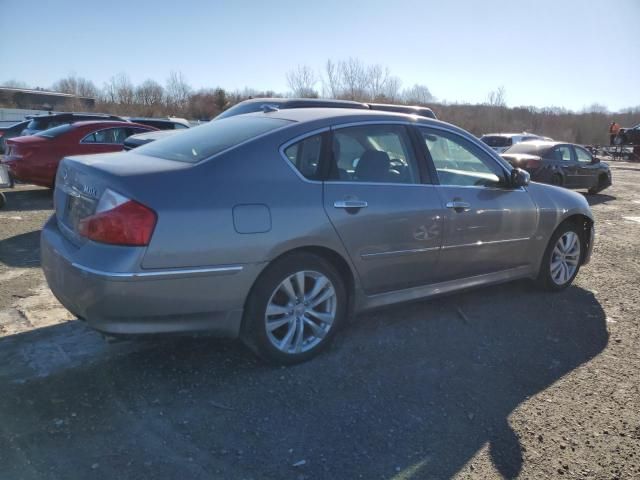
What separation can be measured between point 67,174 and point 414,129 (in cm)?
254

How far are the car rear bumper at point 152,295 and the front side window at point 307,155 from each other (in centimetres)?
73

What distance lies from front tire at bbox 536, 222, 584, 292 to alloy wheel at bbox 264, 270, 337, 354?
2607mm

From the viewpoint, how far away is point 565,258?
5.29 metres

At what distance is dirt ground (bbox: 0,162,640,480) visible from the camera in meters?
2.57

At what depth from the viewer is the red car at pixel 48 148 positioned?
942 cm

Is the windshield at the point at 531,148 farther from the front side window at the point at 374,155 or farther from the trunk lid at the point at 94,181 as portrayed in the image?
the trunk lid at the point at 94,181

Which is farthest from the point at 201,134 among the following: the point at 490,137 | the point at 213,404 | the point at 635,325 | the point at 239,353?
the point at 490,137

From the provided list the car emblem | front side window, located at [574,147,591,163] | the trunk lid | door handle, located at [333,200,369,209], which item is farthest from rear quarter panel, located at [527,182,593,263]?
A: front side window, located at [574,147,591,163]

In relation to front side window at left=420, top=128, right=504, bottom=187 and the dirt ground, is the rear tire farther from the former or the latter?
front side window at left=420, top=128, right=504, bottom=187

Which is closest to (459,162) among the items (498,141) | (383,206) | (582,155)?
(383,206)

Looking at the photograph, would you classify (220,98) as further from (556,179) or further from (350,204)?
(350,204)

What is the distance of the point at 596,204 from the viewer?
12.5 metres

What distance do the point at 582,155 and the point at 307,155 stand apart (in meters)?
12.8

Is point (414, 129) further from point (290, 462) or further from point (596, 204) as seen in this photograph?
point (596, 204)
